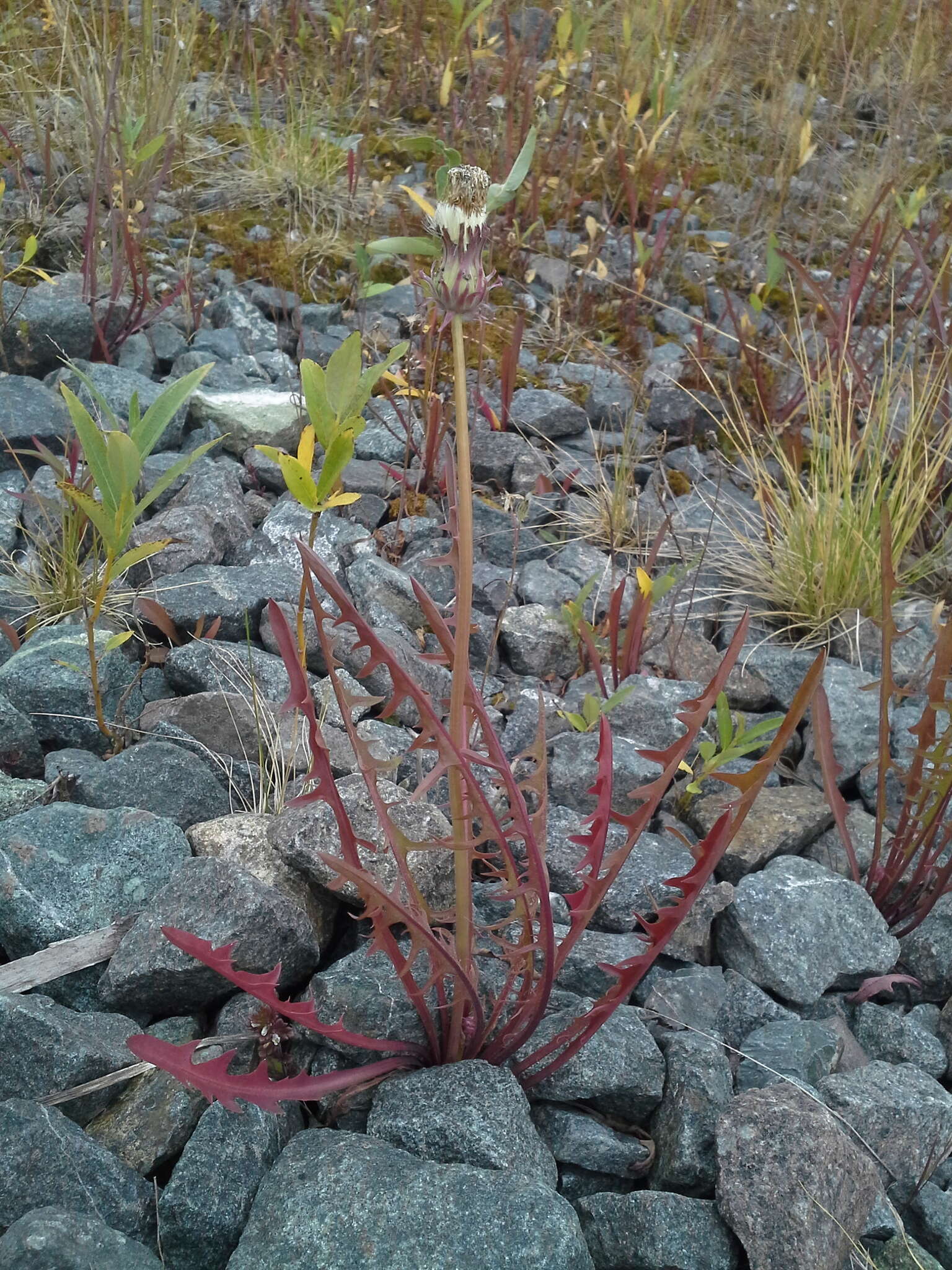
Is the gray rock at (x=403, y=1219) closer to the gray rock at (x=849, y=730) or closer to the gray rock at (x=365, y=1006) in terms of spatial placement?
the gray rock at (x=365, y=1006)

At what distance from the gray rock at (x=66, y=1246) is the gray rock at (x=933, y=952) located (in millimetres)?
1166

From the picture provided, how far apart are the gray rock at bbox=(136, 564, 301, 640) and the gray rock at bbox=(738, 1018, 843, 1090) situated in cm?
111

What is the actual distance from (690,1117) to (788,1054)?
0.70 ft

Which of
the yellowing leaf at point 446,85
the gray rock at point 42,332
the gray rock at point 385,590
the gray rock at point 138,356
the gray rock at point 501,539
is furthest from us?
the yellowing leaf at point 446,85

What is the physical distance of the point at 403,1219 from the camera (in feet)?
3.42

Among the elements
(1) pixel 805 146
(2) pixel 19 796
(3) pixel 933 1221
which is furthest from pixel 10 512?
(1) pixel 805 146

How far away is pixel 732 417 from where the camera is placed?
3.01 m

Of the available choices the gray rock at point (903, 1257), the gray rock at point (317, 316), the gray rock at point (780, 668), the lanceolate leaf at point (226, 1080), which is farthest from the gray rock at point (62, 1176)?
the gray rock at point (317, 316)

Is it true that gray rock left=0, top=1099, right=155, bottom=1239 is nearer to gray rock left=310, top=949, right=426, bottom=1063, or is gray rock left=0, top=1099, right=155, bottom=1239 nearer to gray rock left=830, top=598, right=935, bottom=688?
gray rock left=310, top=949, right=426, bottom=1063

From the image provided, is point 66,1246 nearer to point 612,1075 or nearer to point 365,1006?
point 365,1006

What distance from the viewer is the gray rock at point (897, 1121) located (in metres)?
1.26

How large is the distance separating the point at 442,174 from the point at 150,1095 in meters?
1.05

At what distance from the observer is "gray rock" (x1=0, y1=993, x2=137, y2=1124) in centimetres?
118

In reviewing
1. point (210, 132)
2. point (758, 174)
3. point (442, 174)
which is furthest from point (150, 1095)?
point (758, 174)
